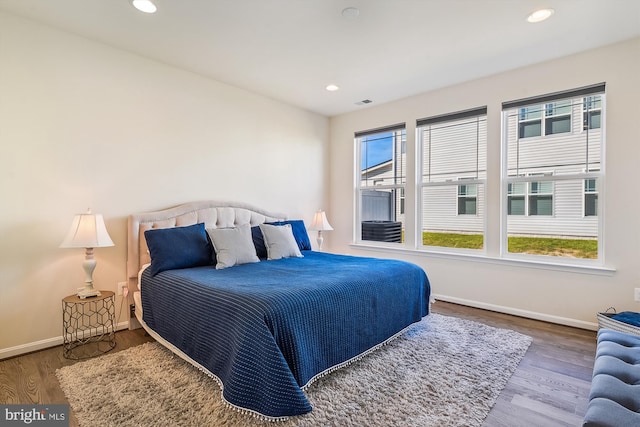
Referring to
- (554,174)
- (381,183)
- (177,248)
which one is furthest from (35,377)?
(554,174)

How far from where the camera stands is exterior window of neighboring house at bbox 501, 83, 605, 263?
3.12 m

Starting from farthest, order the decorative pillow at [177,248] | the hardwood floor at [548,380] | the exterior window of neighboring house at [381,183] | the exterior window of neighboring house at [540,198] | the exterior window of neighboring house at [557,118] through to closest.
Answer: the exterior window of neighboring house at [381,183]
the exterior window of neighboring house at [540,198]
the exterior window of neighboring house at [557,118]
the decorative pillow at [177,248]
the hardwood floor at [548,380]

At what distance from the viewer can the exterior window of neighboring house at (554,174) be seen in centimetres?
312

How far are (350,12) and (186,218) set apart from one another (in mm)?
2398

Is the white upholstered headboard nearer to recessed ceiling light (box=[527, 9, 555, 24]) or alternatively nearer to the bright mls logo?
the bright mls logo

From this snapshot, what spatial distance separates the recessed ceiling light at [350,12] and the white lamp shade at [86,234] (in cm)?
249

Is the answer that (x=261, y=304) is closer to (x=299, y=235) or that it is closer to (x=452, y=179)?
(x=299, y=235)

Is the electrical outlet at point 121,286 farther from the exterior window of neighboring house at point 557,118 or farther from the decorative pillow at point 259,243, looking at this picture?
the exterior window of neighboring house at point 557,118

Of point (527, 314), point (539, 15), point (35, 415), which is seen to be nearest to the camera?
point (35, 415)

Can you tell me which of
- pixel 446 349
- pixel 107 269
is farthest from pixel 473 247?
pixel 107 269

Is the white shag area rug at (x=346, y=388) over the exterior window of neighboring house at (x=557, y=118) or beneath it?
beneath

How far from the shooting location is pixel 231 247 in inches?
117

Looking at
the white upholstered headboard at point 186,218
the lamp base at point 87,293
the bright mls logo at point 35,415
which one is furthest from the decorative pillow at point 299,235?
the bright mls logo at point 35,415

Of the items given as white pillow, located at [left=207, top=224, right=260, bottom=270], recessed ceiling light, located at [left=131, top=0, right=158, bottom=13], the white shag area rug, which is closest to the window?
the white shag area rug
